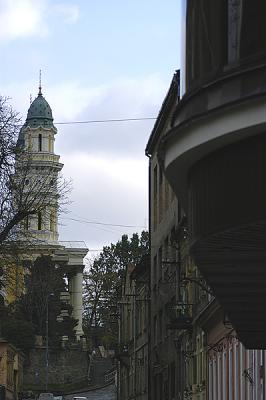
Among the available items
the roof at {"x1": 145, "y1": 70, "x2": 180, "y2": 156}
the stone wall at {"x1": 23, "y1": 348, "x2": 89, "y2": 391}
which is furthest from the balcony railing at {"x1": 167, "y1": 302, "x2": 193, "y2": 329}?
the stone wall at {"x1": 23, "y1": 348, "x2": 89, "y2": 391}

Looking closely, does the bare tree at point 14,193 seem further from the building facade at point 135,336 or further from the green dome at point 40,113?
the green dome at point 40,113

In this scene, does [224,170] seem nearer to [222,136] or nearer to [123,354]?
[222,136]

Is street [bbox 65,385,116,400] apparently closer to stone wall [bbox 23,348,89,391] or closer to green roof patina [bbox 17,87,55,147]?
stone wall [bbox 23,348,89,391]

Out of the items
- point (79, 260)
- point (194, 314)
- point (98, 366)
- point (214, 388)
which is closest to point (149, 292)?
point (194, 314)

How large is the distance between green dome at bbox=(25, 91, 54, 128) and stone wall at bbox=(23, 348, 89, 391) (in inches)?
1860

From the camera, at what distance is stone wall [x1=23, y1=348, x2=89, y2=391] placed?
114 metres

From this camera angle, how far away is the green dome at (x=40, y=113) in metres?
161

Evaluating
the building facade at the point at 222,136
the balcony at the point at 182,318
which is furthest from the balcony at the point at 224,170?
the balcony at the point at 182,318

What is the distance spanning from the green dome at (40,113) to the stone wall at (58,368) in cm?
4725

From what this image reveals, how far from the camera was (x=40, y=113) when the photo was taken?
161 meters

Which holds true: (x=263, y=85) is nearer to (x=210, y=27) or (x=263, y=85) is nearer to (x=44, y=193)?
(x=210, y=27)

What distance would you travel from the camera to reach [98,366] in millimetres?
120000

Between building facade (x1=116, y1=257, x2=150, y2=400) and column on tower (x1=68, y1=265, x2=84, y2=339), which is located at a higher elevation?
column on tower (x1=68, y1=265, x2=84, y2=339)

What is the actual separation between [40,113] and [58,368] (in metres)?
51.1
